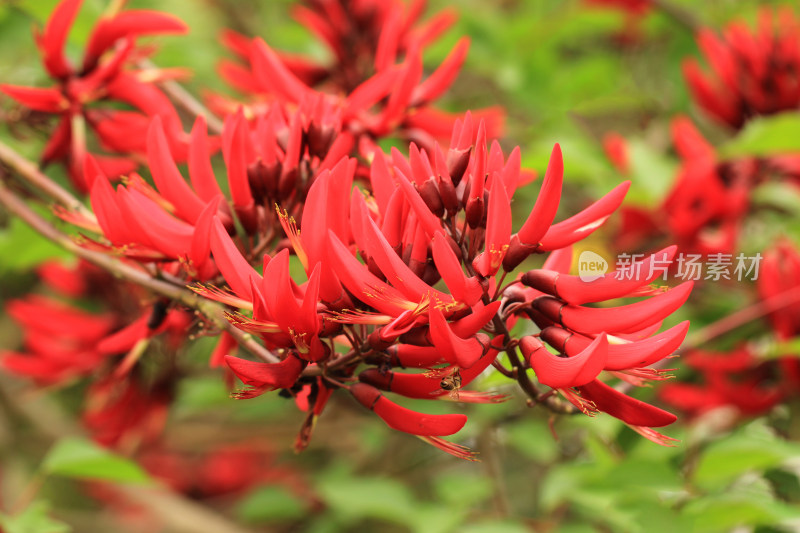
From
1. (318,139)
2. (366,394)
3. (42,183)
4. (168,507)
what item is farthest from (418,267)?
(168,507)

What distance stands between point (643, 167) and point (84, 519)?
1.46m

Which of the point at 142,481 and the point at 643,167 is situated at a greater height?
the point at 643,167

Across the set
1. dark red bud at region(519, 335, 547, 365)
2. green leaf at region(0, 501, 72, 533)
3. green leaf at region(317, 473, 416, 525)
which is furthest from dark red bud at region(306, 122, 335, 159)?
green leaf at region(317, 473, 416, 525)

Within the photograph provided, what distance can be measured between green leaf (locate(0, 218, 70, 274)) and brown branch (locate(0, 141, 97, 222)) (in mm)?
181

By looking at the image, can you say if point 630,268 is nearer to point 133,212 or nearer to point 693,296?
point 133,212

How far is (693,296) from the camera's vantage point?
1458mm

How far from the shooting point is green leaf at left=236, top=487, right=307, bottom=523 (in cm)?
157

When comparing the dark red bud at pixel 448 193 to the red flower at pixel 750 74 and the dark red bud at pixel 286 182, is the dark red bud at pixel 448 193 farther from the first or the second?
the red flower at pixel 750 74

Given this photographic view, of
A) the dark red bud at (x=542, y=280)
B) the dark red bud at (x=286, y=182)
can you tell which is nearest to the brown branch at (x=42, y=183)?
the dark red bud at (x=286, y=182)

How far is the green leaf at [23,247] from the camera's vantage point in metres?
1.10

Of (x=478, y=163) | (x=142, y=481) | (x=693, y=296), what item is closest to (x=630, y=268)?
(x=478, y=163)

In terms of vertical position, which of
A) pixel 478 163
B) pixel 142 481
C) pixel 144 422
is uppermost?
pixel 478 163

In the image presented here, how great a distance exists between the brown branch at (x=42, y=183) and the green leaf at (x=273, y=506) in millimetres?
931

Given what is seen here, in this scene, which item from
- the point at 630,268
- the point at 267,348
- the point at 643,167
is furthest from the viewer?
the point at 643,167
